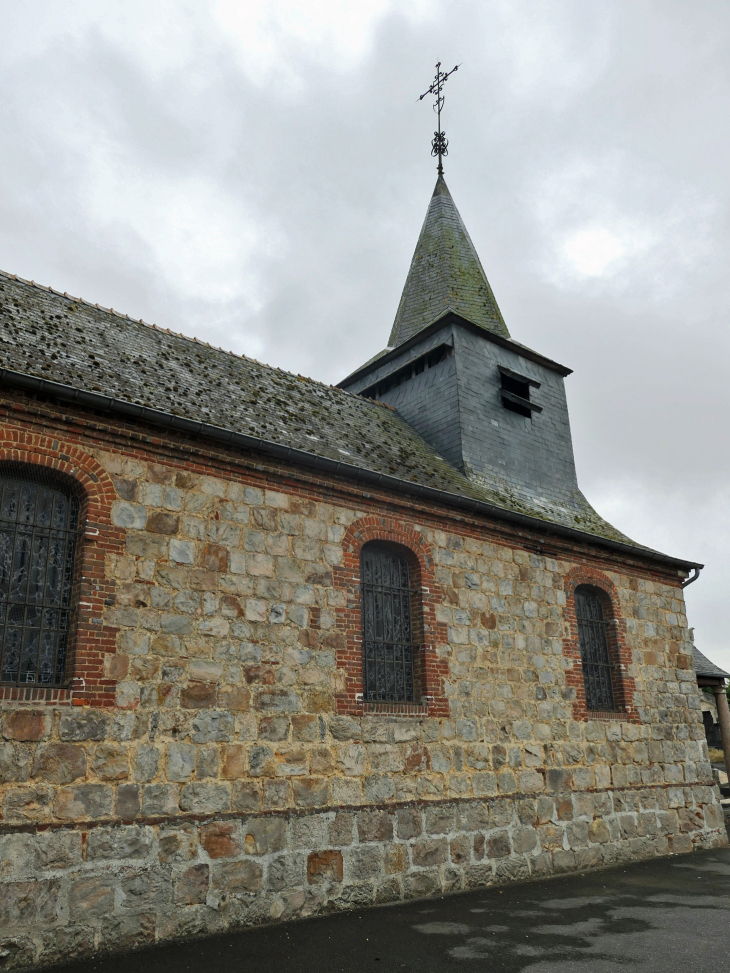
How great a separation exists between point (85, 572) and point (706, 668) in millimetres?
13006

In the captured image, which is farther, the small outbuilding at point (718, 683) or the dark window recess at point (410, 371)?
the small outbuilding at point (718, 683)

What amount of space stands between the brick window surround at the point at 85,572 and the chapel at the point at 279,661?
0.07 feet

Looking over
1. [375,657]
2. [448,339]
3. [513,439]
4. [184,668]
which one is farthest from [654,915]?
[448,339]

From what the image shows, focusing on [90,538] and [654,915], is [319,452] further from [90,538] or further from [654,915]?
[654,915]

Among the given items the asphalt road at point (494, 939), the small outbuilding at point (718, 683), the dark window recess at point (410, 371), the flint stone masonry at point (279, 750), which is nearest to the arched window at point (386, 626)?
the flint stone masonry at point (279, 750)

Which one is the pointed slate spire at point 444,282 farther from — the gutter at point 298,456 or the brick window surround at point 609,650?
the brick window surround at point 609,650

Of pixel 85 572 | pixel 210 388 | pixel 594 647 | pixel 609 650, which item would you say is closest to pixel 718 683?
pixel 609 650

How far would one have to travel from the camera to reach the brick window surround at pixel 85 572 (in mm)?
6668

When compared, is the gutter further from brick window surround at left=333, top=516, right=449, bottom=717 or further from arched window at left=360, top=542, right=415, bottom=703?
arched window at left=360, top=542, right=415, bottom=703

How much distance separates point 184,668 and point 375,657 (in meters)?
2.64

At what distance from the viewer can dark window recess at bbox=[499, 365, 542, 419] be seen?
1391cm

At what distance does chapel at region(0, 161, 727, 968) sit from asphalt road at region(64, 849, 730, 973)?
1.19 ft

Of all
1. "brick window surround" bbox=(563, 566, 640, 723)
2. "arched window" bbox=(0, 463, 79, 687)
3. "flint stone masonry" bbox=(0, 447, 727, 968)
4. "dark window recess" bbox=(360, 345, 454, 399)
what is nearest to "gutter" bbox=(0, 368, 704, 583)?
"flint stone masonry" bbox=(0, 447, 727, 968)

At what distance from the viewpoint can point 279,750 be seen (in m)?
7.69
